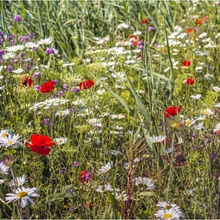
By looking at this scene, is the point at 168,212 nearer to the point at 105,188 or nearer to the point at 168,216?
the point at 168,216

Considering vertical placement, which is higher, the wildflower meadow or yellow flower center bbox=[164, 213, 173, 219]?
yellow flower center bbox=[164, 213, 173, 219]

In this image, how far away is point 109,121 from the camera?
2.00 m

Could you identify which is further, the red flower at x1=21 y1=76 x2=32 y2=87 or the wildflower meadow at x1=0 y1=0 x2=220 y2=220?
the red flower at x1=21 y1=76 x2=32 y2=87

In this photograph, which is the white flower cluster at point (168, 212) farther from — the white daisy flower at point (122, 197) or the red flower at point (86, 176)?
the red flower at point (86, 176)

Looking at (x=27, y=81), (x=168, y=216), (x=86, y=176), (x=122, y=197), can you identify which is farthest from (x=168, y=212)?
(x=27, y=81)

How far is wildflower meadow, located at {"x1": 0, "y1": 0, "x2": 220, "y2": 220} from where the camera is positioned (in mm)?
1765

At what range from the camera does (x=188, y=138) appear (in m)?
2.02

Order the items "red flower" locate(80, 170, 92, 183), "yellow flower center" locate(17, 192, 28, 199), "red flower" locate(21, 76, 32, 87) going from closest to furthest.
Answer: "yellow flower center" locate(17, 192, 28, 199) < "red flower" locate(80, 170, 92, 183) < "red flower" locate(21, 76, 32, 87)

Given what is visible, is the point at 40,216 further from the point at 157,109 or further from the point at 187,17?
the point at 187,17

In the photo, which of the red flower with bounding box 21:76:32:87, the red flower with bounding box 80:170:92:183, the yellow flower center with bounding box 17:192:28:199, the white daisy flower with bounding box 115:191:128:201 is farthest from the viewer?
the red flower with bounding box 21:76:32:87

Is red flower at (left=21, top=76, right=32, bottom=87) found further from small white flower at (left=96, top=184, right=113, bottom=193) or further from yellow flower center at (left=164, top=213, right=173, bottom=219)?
yellow flower center at (left=164, top=213, right=173, bottom=219)

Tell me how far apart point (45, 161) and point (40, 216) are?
25.8 inches

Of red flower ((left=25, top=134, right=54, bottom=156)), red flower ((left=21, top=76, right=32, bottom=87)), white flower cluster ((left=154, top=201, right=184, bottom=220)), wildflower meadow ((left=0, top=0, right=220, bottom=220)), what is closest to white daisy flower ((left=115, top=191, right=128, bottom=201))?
wildflower meadow ((left=0, top=0, right=220, bottom=220))

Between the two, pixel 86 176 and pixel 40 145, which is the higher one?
pixel 40 145
